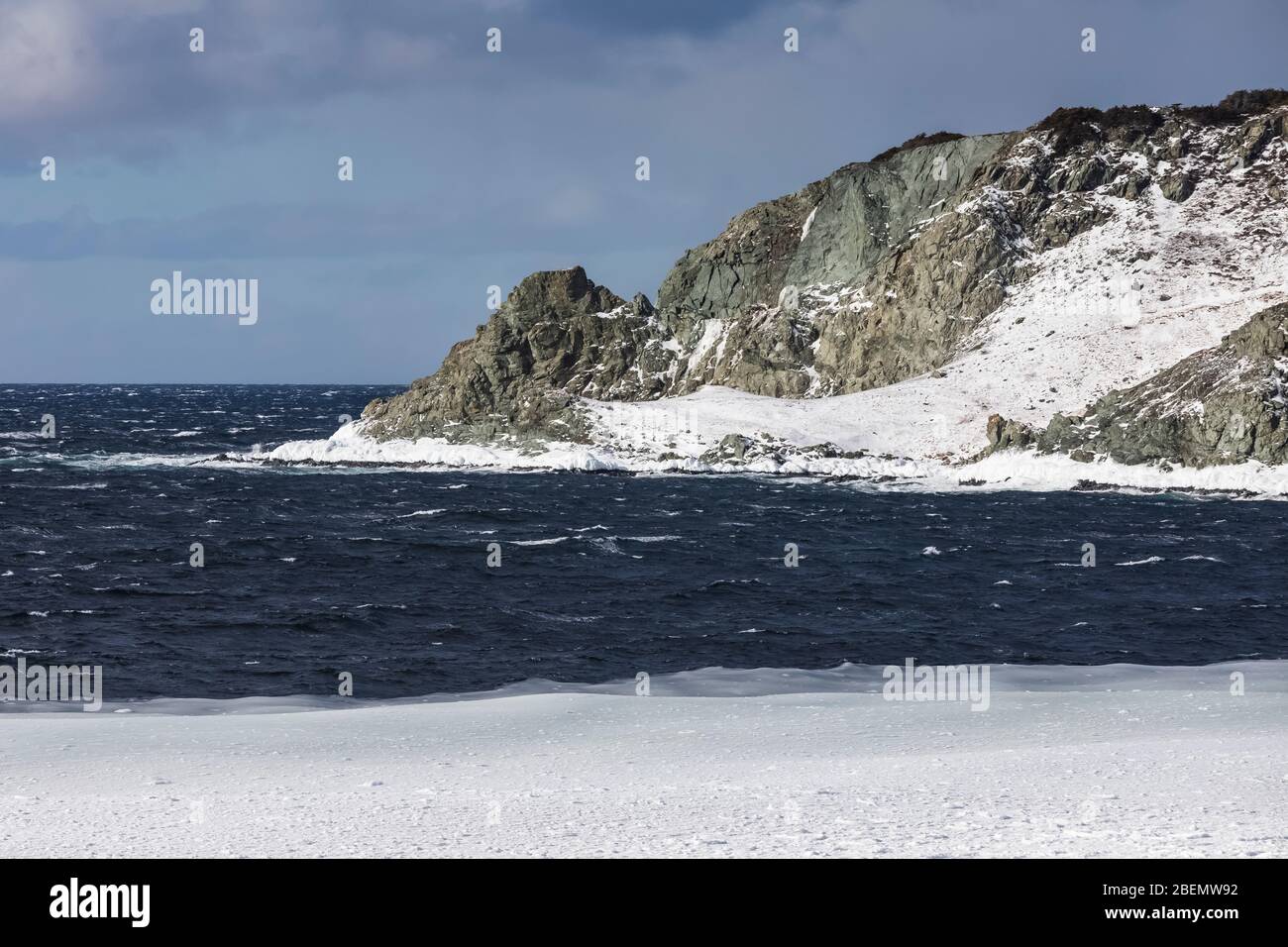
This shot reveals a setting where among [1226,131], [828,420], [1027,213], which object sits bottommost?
[828,420]

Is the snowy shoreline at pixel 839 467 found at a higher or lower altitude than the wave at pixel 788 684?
higher

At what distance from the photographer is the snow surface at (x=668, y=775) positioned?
38.4 ft

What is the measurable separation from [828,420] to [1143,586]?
154 feet

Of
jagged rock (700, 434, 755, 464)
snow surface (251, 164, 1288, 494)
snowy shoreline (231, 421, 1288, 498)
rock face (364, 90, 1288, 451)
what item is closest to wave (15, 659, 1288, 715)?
snowy shoreline (231, 421, 1288, 498)

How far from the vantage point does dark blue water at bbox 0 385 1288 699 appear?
26.0 m

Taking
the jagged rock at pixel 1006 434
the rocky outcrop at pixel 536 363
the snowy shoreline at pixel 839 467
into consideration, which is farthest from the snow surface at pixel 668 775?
the rocky outcrop at pixel 536 363

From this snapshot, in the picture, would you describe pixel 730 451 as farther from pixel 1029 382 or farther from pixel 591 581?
pixel 591 581

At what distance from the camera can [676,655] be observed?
26141 millimetres

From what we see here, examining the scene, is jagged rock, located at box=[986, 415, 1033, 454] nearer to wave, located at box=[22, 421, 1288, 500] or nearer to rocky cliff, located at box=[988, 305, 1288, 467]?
rocky cliff, located at box=[988, 305, 1288, 467]

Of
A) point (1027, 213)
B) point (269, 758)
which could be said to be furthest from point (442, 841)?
point (1027, 213)

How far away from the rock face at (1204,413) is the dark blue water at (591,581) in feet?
21.2

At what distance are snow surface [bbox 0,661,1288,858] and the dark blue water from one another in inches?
157

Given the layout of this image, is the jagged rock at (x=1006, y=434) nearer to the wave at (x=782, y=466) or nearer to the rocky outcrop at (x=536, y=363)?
the wave at (x=782, y=466)

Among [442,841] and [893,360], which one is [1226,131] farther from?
[442,841]
